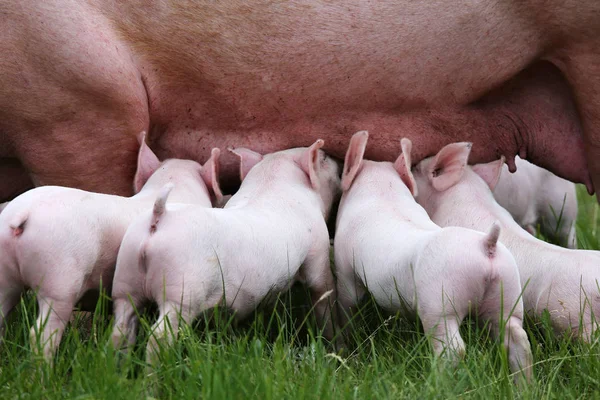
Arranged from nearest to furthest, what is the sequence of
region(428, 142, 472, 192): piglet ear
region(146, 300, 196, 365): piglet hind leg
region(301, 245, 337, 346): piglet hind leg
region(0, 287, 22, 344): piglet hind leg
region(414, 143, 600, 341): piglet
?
region(146, 300, 196, 365): piglet hind leg
region(0, 287, 22, 344): piglet hind leg
region(414, 143, 600, 341): piglet
region(301, 245, 337, 346): piglet hind leg
region(428, 142, 472, 192): piglet ear

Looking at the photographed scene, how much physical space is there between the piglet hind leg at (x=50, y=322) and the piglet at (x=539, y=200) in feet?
7.33

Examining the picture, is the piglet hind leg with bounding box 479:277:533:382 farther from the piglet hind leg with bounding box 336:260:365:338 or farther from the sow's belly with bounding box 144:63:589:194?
the sow's belly with bounding box 144:63:589:194

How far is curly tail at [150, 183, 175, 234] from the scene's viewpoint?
2596mm

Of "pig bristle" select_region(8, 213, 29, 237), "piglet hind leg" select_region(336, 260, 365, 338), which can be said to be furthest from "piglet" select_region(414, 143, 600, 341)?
"pig bristle" select_region(8, 213, 29, 237)

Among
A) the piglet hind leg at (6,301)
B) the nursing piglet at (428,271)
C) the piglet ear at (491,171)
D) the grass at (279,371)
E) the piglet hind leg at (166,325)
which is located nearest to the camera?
the grass at (279,371)

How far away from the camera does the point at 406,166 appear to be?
3.43m

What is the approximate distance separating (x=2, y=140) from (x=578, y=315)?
6.34 ft

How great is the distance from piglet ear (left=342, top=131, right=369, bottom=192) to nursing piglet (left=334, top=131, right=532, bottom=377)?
19 centimetres

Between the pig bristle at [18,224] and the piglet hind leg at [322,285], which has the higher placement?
the pig bristle at [18,224]

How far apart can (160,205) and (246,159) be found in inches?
36.3

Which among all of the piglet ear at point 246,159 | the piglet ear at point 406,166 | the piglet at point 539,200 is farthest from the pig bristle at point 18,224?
the piglet at point 539,200

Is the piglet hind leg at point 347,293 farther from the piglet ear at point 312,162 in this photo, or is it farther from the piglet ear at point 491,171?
the piglet ear at point 491,171

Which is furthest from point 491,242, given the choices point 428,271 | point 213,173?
point 213,173

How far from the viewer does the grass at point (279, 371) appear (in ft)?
7.61
